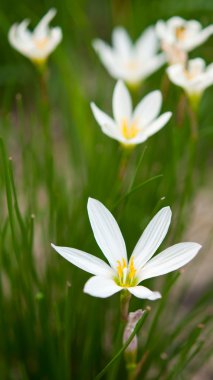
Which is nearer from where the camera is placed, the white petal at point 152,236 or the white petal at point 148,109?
the white petal at point 152,236

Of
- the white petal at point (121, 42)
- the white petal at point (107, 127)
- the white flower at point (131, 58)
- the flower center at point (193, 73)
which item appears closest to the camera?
the white petal at point (107, 127)

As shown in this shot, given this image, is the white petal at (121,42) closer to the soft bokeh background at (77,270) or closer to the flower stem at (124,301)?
the soft bokeh background at (77,270)

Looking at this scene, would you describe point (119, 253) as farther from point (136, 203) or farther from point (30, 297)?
point (136, 203)

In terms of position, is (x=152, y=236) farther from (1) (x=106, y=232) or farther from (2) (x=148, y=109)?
(2) (x=148, y=109)

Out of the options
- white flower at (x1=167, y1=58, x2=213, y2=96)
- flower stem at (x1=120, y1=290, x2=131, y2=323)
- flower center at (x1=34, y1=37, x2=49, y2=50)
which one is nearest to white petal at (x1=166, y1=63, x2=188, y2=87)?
white flower at (x1=167, y1=58, x2=213, y2=96)

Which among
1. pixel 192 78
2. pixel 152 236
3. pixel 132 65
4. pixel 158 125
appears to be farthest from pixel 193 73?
pixel 152 236

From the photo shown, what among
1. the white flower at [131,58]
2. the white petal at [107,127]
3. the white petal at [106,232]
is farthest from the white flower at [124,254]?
the white flower at [131,58]

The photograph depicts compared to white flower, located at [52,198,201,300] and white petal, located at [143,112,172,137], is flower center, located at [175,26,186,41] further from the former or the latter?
white flower, located at [52,198,201,300]
